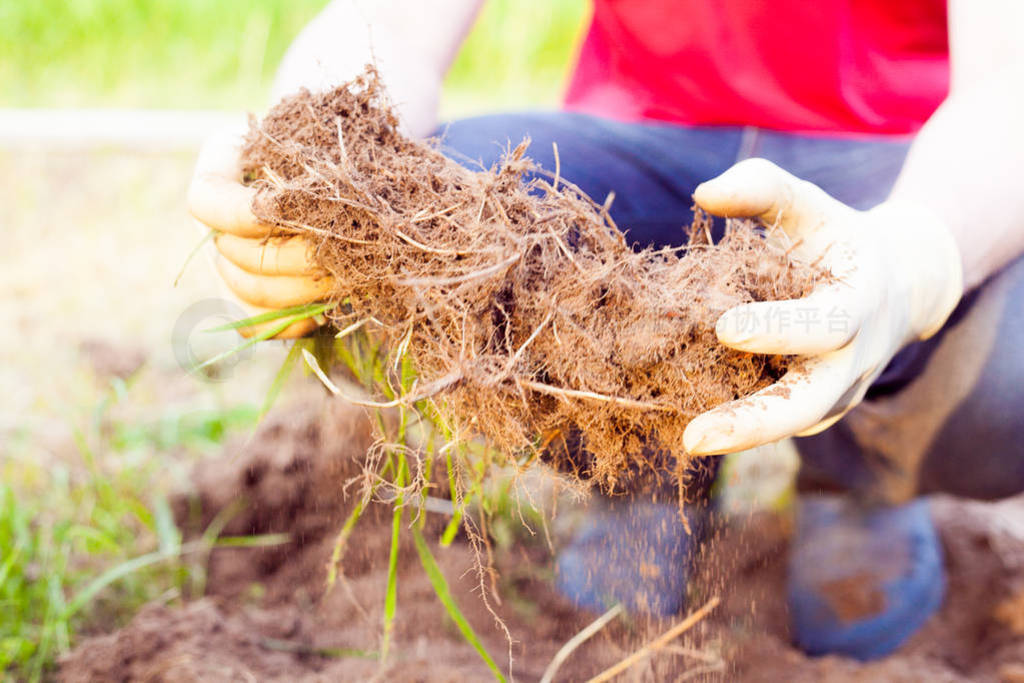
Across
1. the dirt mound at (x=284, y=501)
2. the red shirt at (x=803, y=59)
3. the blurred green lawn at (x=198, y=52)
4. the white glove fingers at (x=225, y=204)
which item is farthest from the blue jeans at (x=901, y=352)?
the blurred green lawn at (x=198, y=52)

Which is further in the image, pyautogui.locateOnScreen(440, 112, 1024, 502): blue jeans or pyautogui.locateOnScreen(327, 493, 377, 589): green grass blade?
pyautogui.locateOnScreen(440, 112, 1024, 502): blue jeans

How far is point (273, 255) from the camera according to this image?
1.04 meters

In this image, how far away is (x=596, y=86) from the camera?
5.86ft

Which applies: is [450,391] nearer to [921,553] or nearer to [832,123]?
[832,123]

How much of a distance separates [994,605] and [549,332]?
4.41 feet

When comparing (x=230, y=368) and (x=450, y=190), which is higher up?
(x=450, y=190)

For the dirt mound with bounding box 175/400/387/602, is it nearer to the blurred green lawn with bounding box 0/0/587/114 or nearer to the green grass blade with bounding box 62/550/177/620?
the green grass blade with bounding box 62/550/177/620

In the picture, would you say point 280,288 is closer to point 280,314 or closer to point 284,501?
point 280,314

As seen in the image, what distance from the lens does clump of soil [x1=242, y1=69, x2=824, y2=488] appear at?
0.86m

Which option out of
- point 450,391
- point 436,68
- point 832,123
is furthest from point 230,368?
point 832,123

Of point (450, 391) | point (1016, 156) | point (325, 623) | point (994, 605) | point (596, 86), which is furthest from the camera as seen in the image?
point (596, 86)

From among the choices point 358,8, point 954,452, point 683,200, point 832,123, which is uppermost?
point 358,8

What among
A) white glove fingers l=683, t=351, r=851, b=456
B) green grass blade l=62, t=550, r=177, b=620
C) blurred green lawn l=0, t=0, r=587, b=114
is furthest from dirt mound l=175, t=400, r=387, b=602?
blurred green lawn l=0, t=0, r=587, b=114

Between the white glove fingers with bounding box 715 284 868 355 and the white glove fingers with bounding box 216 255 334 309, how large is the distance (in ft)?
1.80
